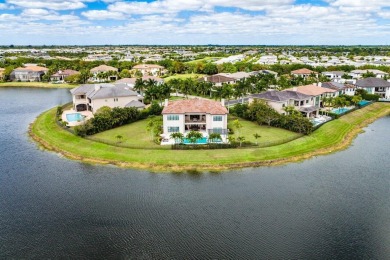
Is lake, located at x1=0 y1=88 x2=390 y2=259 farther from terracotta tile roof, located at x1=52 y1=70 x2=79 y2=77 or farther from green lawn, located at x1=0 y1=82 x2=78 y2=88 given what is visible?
terracotta tile roof, located at x1=52 y1=70 x2=79 y2=77

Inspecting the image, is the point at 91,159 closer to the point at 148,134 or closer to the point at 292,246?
the point at 148,134

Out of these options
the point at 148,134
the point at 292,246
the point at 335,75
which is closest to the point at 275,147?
the point at 148,134

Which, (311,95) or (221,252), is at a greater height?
(311,95)

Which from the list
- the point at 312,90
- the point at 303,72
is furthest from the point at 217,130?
the point at 303,72

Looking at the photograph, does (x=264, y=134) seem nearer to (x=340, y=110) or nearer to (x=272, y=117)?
(x=272, y=117)

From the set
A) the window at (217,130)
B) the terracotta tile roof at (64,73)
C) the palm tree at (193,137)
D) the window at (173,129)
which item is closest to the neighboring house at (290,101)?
the window at (217,130)

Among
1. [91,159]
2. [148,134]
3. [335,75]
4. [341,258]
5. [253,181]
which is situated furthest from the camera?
[335,75]
